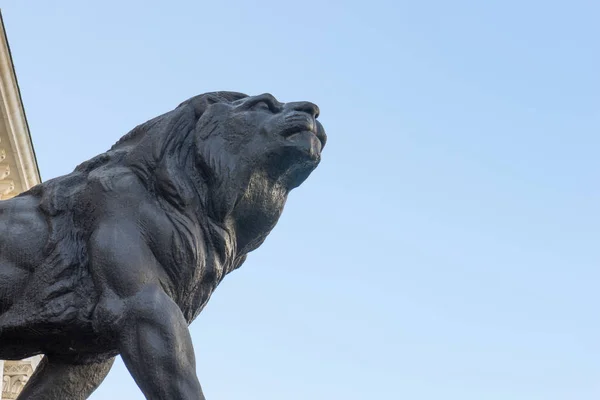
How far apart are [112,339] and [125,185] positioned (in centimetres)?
63

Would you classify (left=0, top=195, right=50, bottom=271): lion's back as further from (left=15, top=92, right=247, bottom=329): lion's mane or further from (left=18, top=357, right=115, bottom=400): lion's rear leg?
(left=18, top=357, right=115, bottom=400): lion's rear leg

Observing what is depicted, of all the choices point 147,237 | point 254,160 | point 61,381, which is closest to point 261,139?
point 254,160

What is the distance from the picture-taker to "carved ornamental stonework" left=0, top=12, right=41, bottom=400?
17.8m

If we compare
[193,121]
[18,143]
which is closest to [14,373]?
[18,143]

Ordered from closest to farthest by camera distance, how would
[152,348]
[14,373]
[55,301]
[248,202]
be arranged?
[152,348] → [55,301] → [248,202] → [14,373]

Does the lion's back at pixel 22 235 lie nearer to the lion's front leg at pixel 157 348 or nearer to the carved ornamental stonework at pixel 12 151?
the lion's front leg at pixel 157 348

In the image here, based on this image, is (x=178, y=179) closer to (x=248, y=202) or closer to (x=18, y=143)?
(x=248, y=202)

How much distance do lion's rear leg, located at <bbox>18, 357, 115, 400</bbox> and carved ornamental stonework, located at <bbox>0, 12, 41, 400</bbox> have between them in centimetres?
1333

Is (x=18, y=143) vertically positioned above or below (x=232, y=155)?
above

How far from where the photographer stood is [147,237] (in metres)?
4.05

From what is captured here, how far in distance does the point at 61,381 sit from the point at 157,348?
86 cm

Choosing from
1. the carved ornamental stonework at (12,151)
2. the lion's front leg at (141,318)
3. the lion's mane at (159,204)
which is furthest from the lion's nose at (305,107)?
the carved ornamental stonework at (12,151)

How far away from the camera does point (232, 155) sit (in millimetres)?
4320

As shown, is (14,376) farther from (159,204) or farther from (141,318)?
(141,318)
